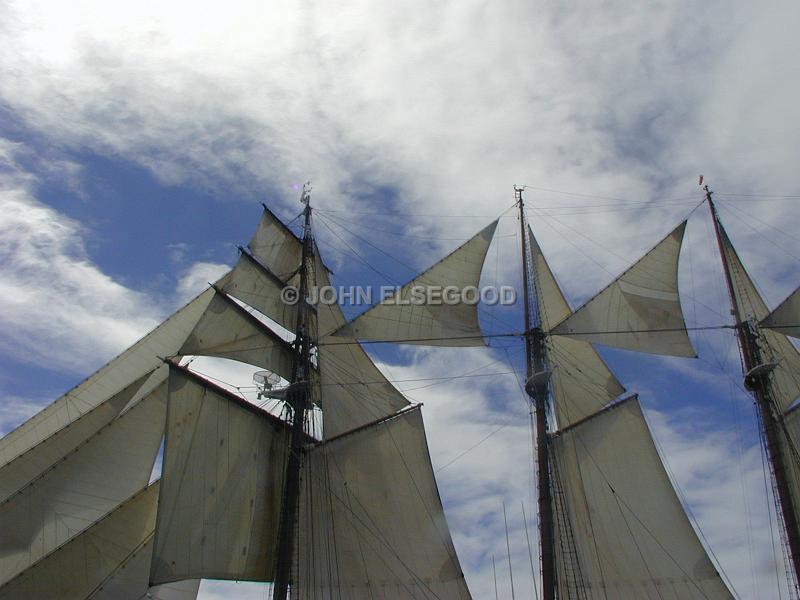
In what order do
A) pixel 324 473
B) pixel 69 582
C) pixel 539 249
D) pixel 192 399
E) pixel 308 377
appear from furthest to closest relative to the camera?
1. pixel 539 249
2. pixel 308 377
3. pixel 324 473
4. pixel 192 399
5. pixel 69 582

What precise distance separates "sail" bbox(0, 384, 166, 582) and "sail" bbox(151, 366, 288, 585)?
2557mm

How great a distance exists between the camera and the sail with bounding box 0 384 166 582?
28.8m

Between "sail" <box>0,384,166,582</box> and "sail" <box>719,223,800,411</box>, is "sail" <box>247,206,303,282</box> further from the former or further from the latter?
"sail" <box>719,223,800,411</box>

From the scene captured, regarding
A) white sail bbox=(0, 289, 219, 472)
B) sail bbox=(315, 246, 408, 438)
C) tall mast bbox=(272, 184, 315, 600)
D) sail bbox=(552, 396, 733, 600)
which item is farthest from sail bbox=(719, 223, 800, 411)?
white sail bbox=(0, 289, 219, 472)

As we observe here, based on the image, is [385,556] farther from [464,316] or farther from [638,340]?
[638,340]

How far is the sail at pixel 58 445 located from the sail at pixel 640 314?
21.5 metres

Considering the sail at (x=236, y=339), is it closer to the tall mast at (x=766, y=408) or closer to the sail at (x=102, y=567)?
the sail at (x=102, y=567)

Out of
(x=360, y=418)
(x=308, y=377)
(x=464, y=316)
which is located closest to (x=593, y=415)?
(x=464, y=316)

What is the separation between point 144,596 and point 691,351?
A: 27825 mm

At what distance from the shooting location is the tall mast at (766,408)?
2886 cm

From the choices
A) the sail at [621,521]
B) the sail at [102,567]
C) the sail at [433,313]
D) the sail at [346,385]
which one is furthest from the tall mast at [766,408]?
the sail at [102,567]

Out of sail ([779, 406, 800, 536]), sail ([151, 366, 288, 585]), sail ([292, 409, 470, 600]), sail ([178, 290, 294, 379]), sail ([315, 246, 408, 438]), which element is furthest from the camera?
sail ([315, 246, 408, 438])

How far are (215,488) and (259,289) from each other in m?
12.1

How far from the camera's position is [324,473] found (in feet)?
116
